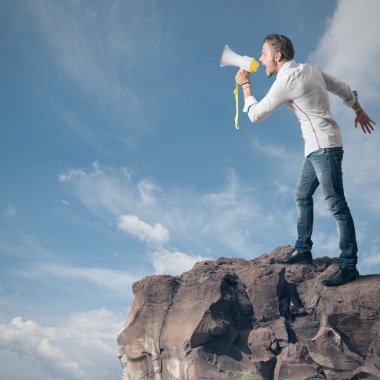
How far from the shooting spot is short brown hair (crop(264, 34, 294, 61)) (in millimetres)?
7402

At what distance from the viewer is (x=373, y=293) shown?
24.9 ft

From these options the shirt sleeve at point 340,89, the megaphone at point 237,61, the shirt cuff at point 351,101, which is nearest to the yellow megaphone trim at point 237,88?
the megaphone at point 237,61

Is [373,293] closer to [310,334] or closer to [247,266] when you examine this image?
[310,334]

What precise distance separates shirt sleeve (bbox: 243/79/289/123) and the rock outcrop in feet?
10.8

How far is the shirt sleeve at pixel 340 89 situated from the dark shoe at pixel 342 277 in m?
2.97

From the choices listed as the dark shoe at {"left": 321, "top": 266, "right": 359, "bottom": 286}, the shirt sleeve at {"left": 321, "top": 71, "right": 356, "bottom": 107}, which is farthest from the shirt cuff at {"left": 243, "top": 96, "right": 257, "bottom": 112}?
the dark shoe at {"left": 321, "top": 266, "right": 359, "bottom": 286}

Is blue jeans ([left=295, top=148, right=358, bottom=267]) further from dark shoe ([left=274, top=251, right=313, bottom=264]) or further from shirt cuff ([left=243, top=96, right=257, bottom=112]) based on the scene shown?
shirt cuff ([left=243, top=96, right=257, bottom=112])

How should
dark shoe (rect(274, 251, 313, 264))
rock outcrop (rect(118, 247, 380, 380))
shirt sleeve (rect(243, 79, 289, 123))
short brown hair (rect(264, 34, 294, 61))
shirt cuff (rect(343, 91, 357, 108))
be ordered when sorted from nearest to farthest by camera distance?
shirt sleeve (rect(243, 79, 289, 123)) < short brown hair (rect(264, 34, 294, 61)) < rock outcrop (rect(118, 247, 380, 380)) < shirt cuff (rect(343, 91, 357, 108)) < dark shoe (rect(274, 251, 313, 264))

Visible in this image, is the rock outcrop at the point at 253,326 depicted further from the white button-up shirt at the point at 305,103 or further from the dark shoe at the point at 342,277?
the white button-up shirt at the point at 305,103

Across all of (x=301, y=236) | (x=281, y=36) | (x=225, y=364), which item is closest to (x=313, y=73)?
(x=281, y=36)

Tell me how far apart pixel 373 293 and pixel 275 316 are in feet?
6.05

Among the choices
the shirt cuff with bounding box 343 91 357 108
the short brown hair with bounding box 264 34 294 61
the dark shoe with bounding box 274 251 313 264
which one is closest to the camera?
the short brown hair with bounding box 264 34 294 61

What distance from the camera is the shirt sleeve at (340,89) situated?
774 centimetres

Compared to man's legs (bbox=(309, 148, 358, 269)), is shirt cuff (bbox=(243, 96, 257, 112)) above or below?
above
